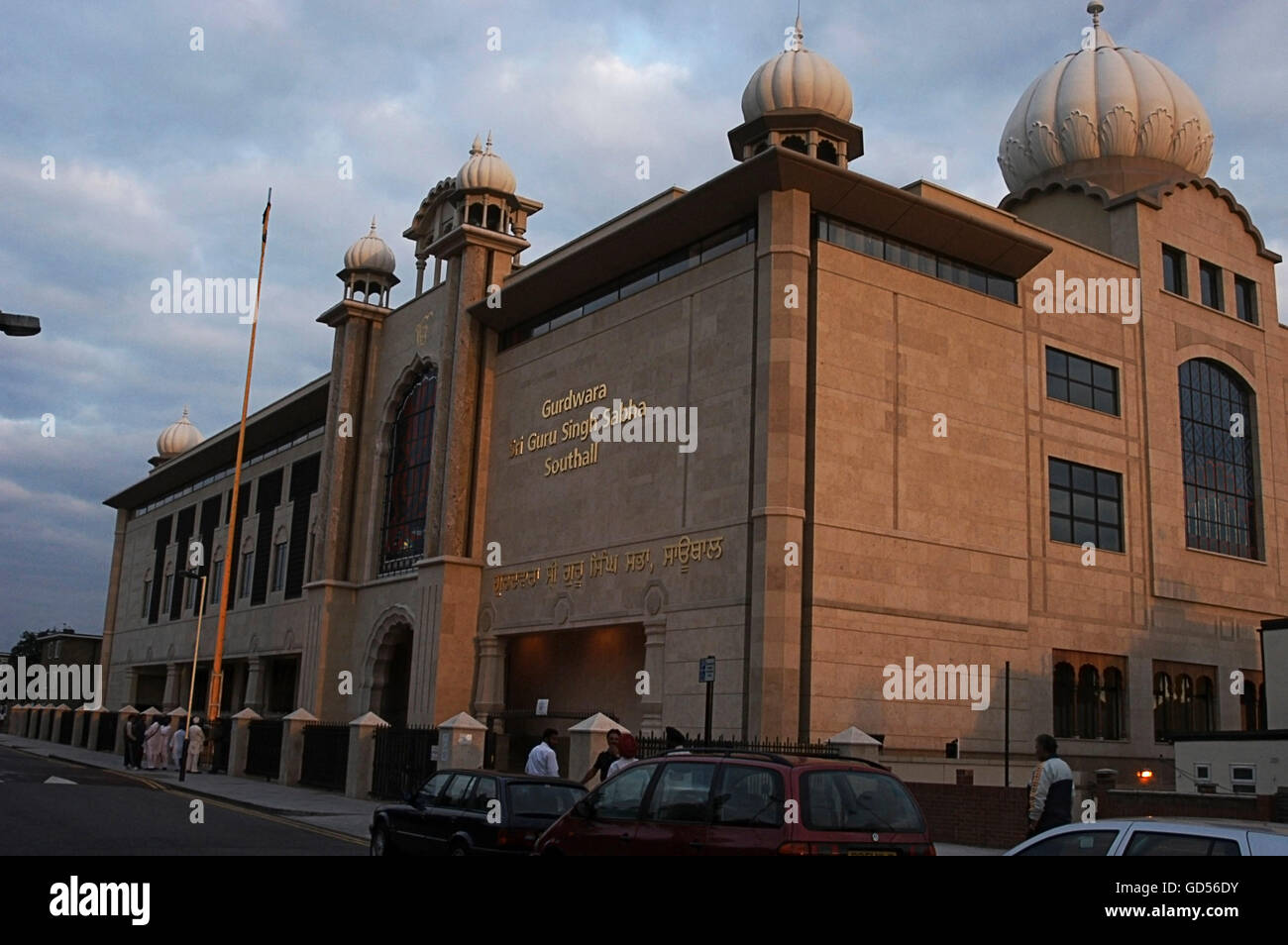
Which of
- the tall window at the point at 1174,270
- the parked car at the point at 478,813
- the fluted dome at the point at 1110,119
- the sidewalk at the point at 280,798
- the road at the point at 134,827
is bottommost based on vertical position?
the sidewalk at the point at 280,798

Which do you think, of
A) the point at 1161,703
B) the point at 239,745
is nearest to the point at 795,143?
the point at 1161,703

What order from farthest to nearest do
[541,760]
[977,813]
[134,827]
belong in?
1. [977,813]
2. [541,760]
3. [134,827]

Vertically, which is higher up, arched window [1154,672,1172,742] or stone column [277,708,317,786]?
arched window [1154,672,1172,742]

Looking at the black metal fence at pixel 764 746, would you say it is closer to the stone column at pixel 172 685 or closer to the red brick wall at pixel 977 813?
the red brick wall at pixel 977 813

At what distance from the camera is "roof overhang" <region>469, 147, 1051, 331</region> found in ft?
92.4

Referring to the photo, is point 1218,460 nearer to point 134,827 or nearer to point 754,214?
point 754,214

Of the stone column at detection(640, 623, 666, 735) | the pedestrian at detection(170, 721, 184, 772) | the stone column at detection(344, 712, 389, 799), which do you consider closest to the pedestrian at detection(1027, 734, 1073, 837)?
the stone column at detection(640, 623, 666, 735)

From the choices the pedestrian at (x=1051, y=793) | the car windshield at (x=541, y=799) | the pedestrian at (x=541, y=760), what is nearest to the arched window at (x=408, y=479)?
the pedestrian at (x=541, y=760)

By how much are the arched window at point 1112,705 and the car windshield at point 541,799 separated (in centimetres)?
2227

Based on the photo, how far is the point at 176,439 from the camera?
7156 cm

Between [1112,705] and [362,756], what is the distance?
19585 millimetres

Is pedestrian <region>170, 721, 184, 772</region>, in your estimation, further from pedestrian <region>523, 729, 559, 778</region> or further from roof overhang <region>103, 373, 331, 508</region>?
pedestrian <region>523, 729, 559, 778</region>

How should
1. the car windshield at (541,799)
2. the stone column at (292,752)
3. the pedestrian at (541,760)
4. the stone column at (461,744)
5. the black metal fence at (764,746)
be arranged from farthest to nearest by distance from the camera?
Result: the stone column at (292,752) < the stone column at (461,744) < the black metal fence at (764,746) < the pedestrian at (541,760) < the car windshield at (541,799)

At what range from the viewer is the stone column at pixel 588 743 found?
22.8 metres
